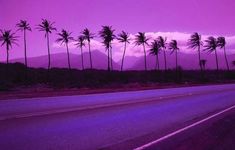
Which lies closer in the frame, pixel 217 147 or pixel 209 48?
pixel 217 147

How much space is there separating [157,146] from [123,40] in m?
76.2

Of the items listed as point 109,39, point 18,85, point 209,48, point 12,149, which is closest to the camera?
point 12,149

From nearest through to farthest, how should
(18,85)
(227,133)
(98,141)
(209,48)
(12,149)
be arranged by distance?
(12,149), (98,141), (227,133), (18,85), (209,48)

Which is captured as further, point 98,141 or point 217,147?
point 98,141

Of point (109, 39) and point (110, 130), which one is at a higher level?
point (109, 39)

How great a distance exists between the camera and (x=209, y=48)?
9900 cm

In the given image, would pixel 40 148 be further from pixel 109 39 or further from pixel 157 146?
pixel 109 39

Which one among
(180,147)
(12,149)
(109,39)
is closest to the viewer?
(12,149)

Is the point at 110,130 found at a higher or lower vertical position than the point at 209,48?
lower

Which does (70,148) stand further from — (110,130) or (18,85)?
(18,85)

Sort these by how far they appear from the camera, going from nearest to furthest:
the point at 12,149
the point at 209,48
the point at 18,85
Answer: the point at 12,149, the point at 18,85, the point at 209,48

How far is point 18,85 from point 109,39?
1694 inches

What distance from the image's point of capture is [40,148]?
6.41 m

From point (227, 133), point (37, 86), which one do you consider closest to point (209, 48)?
point (37, 86)
